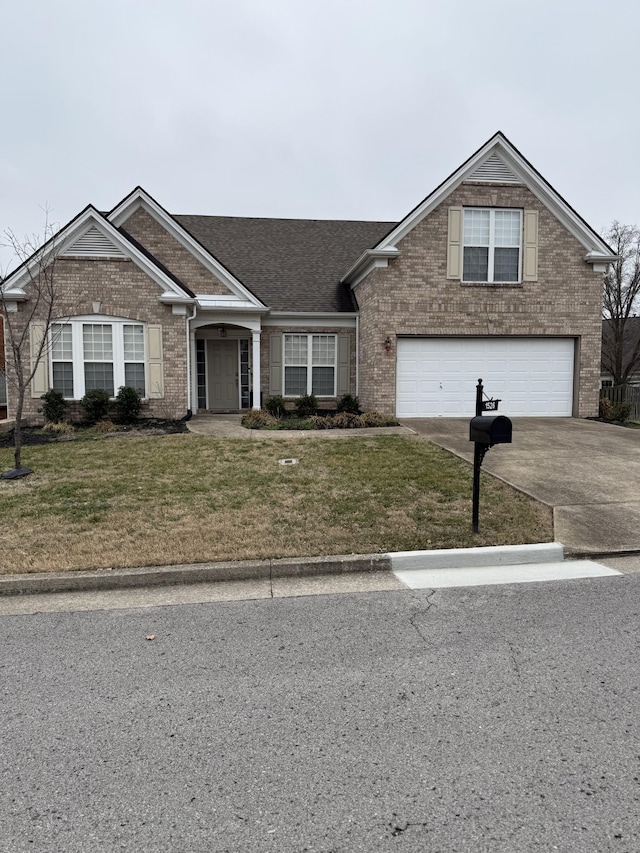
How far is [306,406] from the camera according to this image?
54.1 feet

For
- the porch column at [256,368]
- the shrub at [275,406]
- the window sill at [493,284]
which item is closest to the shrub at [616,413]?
the window sill at [493,284]

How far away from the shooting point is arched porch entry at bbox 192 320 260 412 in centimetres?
1728

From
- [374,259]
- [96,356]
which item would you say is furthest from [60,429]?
[374,259]

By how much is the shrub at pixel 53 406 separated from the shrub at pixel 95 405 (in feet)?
1.70

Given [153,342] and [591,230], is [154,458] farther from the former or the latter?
[591,230]

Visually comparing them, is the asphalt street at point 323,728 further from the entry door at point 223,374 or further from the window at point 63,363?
the entry door at point 223,374

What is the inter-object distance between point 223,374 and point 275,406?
2.46 metres

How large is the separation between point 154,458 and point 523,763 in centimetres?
831

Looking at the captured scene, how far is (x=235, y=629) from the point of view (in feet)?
13.2

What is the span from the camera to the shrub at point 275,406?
1612 cm

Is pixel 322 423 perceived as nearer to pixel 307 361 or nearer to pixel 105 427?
pixel 307 361

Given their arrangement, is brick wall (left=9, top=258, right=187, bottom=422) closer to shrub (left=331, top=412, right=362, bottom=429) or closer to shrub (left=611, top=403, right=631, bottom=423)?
shrub (left=331, top=412, right=362, bottom=429)

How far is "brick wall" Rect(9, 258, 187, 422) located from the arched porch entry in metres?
2.55

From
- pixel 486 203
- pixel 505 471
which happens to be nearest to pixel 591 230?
pixel 486 203
